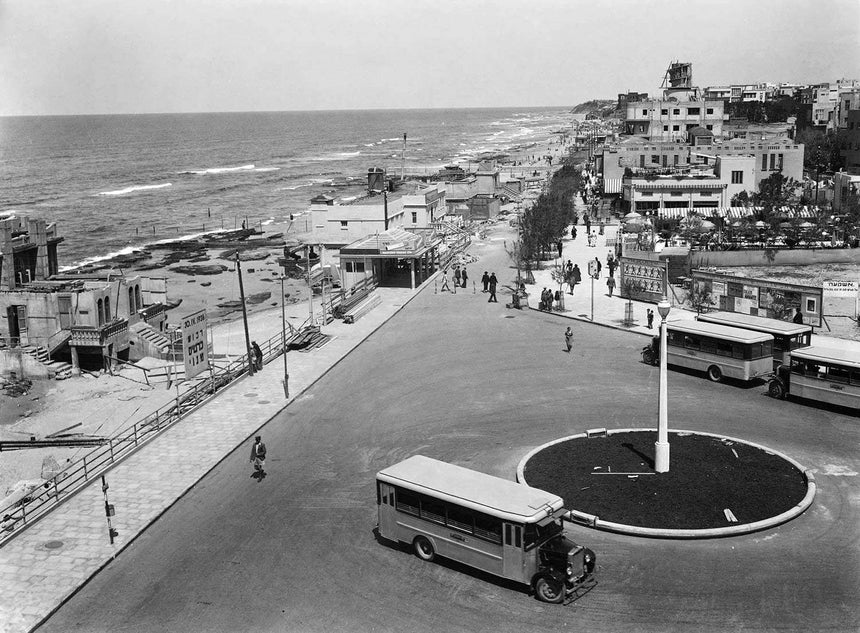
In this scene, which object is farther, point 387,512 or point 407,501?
point 387,512

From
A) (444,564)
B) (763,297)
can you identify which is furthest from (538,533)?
(763,297)

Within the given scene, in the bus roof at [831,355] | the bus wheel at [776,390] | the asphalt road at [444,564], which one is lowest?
the asphalt road at [444,564]

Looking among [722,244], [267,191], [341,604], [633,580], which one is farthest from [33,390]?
[267,191]

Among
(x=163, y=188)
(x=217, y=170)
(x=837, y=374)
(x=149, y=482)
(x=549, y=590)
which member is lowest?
(x=549, y=590)

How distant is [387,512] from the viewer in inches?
662

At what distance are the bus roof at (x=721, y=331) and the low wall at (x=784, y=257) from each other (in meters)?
19.2

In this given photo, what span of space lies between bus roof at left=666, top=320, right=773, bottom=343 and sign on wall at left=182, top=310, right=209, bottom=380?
15.8 metres

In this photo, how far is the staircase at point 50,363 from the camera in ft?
112

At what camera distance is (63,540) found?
57.5ft

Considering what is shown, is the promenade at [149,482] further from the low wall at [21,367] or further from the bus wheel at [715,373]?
the low wall at [21,367]

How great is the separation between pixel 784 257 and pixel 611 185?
97.9ft

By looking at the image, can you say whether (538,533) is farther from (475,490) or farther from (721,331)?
(721,331)

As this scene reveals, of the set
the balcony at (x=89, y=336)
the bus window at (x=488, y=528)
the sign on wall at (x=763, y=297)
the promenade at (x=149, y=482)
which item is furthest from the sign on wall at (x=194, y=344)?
the sign on wall at (x=763, y=297)

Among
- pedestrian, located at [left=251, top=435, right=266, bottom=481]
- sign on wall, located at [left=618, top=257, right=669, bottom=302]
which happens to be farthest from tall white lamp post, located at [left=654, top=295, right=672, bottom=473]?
sign on wall, located at [left=618, top=257, right=669, bottom=302]
